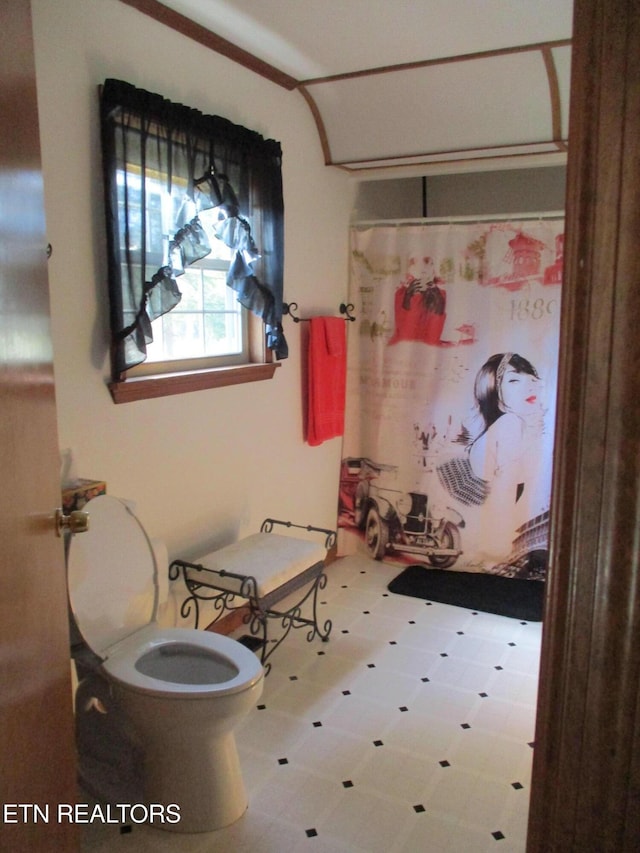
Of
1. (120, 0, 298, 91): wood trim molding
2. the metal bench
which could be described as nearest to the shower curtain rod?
(120, 0, 298, 91): wood trim molding

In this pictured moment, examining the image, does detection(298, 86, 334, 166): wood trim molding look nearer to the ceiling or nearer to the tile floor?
the ceiling

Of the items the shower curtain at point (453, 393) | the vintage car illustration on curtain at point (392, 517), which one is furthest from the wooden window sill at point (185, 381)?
the vintage car illustration on curtain at point (392, 517)

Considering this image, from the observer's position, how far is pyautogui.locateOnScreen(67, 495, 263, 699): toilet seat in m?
1.83

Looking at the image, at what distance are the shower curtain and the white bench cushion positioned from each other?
105cm

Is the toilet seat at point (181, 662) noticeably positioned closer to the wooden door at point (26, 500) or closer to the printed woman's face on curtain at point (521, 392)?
the wooden door at point (26, 500)

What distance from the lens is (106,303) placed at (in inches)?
85.7

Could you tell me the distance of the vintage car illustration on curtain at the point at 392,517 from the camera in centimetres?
367

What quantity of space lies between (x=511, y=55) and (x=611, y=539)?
2592mm

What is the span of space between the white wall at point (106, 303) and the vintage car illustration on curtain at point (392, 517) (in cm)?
19

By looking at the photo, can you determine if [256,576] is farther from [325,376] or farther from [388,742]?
[325,376]

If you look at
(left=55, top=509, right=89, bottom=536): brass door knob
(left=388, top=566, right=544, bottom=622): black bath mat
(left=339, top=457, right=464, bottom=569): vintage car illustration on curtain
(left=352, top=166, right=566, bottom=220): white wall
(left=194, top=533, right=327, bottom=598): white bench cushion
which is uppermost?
(left=352, top=166, right=566, bottom=220): white wall

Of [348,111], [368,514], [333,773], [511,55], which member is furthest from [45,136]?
[368,514]

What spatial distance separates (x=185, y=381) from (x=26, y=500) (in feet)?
4.37

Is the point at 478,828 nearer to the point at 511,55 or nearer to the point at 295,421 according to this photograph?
the point at 295,421
